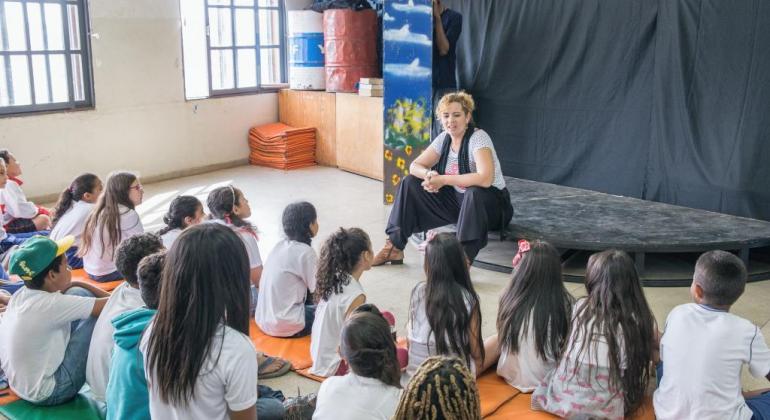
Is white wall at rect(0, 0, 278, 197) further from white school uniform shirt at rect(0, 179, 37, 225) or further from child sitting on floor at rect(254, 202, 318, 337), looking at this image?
child sitting on floor at rect(254, 202, 318, 337)

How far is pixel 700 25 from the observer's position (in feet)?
17.9

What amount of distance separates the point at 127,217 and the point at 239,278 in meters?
2.52

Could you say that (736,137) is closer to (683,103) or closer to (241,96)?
(683,103)

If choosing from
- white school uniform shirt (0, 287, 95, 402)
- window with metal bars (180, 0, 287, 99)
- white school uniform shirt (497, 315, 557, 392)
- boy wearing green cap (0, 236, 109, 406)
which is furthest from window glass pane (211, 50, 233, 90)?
white school uniform shirt (497, 315, 557, 392)

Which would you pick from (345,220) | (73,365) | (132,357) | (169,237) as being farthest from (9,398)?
(345,220)

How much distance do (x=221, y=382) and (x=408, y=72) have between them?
14.3 ft

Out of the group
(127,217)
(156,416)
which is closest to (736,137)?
(127,217)

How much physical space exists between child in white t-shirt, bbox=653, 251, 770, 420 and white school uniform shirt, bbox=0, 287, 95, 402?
7.37 feet

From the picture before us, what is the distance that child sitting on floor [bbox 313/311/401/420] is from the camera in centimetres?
231

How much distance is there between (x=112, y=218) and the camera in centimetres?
445

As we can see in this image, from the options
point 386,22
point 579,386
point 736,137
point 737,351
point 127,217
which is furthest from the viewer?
point 386,22

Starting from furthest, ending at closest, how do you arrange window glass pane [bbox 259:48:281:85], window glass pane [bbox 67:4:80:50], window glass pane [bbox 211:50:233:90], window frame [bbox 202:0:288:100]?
window glass pane [bbox 259:48:281:85], window glass pane [bbox 211:50:233:90], window frame [bbox 202:0:288:100], window glass pane [bbox 67:4:80:50]

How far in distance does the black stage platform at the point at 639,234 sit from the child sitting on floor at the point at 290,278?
66.2 inches

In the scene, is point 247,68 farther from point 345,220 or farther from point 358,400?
point 358,400
